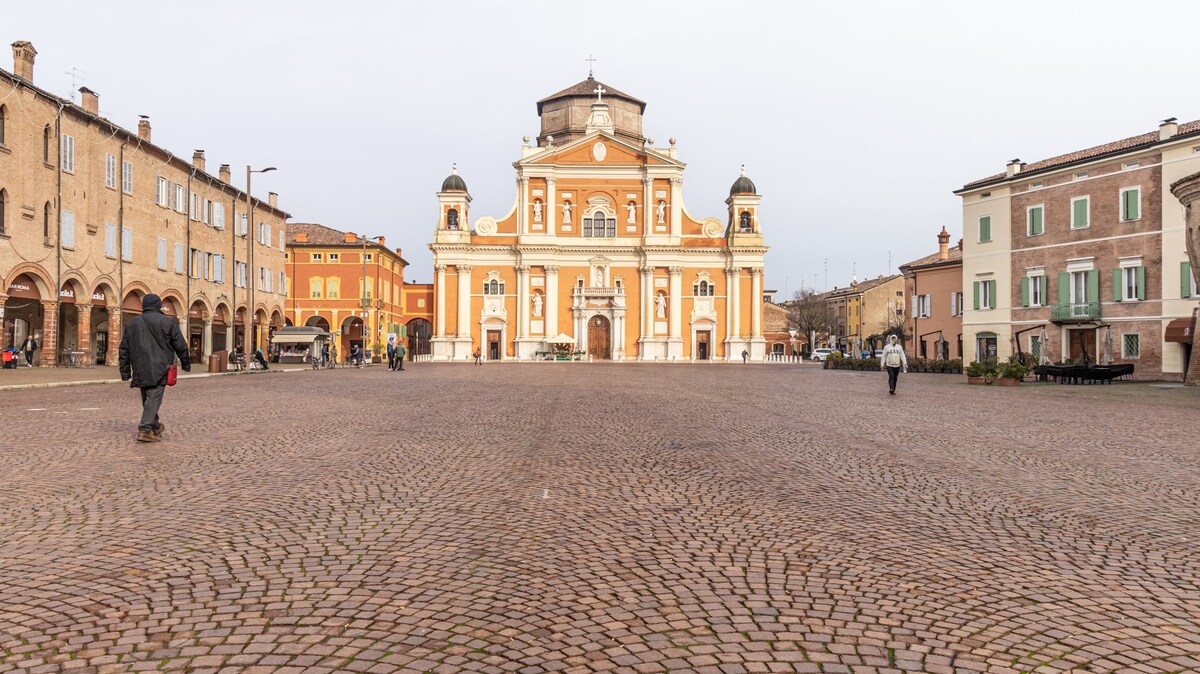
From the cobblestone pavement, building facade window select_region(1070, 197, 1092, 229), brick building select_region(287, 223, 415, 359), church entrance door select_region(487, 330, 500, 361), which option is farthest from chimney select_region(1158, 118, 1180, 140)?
brick building select_region(287, 223, 415, 359)

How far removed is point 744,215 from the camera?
60438mm

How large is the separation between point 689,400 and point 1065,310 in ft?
77.7

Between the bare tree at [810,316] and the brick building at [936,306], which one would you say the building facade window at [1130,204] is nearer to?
the brick building at [936,306]

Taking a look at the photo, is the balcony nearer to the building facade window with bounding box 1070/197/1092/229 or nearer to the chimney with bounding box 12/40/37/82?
the building facade window with bounding box 1070/197/1092/229

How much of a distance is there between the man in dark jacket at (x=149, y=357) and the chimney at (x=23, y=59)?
968 inches

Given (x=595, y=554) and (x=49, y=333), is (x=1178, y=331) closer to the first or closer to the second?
(x=595, y=554)

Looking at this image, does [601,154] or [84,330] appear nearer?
[84,330]

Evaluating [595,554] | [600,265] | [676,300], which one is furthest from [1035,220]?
[595,554]

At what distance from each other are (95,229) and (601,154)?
35.8 metres

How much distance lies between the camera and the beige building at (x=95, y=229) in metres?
27.1

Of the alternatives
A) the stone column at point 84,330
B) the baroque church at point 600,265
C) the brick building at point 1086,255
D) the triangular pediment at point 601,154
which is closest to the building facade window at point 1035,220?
the brick building at point 1086,255

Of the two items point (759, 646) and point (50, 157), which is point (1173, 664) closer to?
point (759, 646)

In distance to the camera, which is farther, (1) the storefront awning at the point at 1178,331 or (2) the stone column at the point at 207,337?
(2) the stone column at the point at 207,337

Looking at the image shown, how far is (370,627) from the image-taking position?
3.32 metres
